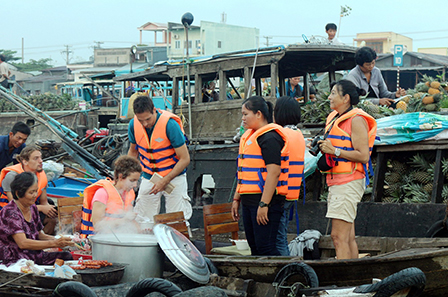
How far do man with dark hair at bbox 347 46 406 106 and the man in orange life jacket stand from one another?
257 centimetres

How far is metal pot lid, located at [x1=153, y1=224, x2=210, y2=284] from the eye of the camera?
402 centimetres

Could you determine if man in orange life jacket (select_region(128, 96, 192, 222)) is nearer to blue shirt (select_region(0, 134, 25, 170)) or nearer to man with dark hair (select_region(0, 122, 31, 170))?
man with dark hair (select_region(0, 122, 31, 170))

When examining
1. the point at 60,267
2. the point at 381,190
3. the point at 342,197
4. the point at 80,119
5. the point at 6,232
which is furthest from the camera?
the point at 80,119

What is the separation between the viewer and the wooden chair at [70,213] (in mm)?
6094

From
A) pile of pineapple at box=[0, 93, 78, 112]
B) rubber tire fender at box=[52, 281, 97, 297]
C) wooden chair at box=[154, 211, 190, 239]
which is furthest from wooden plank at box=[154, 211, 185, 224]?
pile of pineapple at box=[0, 93, 78, 112]

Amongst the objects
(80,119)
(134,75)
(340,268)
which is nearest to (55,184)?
(134,75)

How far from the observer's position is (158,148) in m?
6.14

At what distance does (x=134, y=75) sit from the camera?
12.2 m

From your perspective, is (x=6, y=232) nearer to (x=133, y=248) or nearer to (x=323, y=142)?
(x=133, y=248)

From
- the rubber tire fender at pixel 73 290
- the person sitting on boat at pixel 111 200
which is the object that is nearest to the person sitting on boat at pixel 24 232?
the person sitting on boat at pixel 111 200

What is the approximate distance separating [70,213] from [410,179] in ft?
13.9

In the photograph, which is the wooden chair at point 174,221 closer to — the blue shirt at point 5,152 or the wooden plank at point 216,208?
the wooden plank at point 216,208

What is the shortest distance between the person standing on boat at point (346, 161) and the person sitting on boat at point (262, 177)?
464mm

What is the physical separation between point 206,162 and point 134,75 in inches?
160
